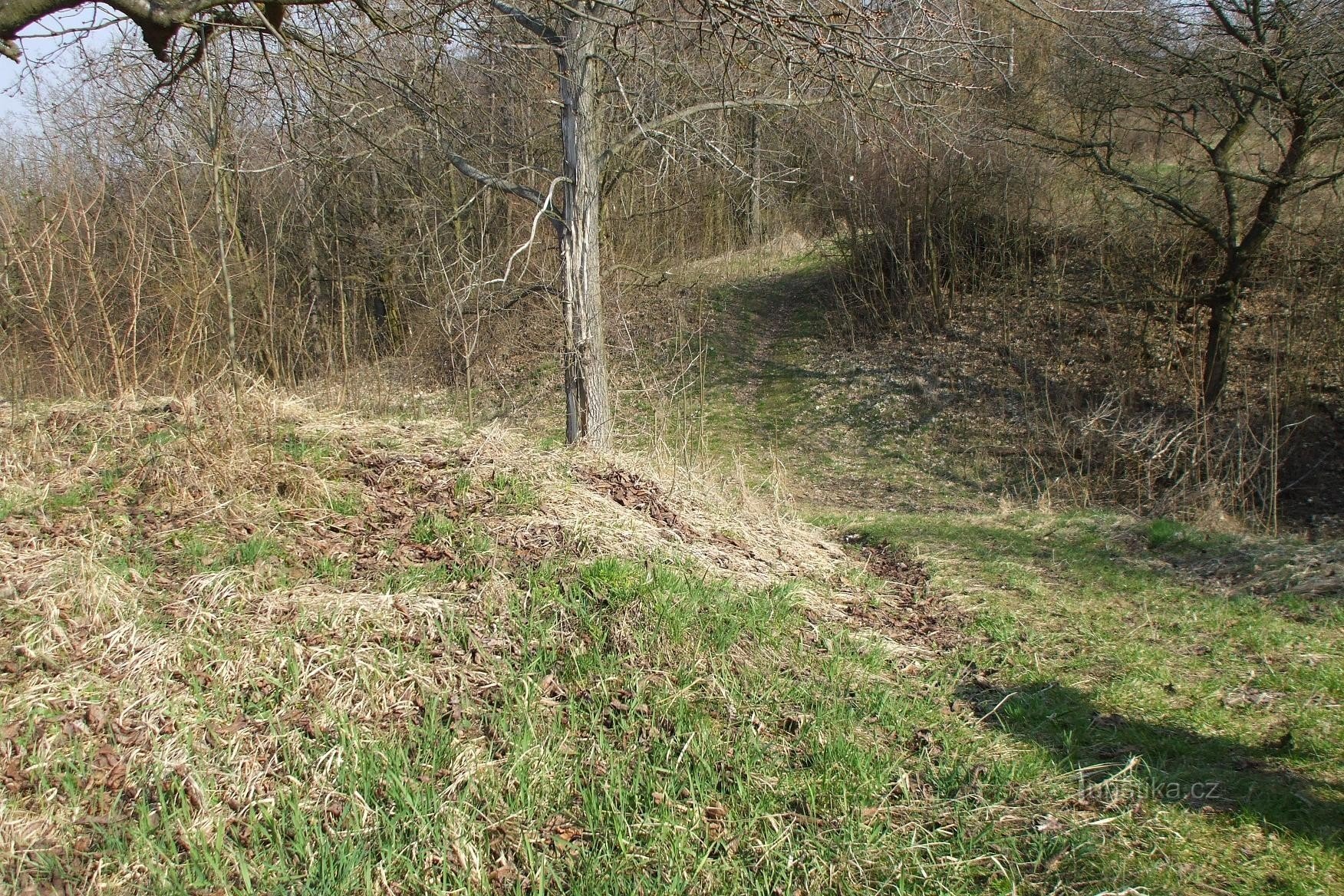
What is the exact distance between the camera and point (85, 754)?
125 inches

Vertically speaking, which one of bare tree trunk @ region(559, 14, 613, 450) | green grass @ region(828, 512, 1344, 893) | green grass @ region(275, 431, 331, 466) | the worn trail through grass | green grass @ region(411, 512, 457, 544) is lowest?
green grass @ region(828, 512, 1344, 893)

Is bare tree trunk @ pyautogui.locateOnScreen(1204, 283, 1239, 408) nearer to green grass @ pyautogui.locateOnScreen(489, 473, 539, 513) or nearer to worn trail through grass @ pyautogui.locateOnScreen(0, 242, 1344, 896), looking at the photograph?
worn trail through grass @ pyautogui.locateOnScreen(0, 242, 1344, 896)

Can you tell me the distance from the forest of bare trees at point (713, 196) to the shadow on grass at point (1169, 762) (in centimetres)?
311

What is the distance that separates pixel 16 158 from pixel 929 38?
434 inches

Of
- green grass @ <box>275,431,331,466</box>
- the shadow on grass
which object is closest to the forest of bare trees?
green grass @ <box>275,431,331,466</box>

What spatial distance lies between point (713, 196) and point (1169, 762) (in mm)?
19879

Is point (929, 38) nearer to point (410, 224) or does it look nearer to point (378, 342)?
point (410, 224)

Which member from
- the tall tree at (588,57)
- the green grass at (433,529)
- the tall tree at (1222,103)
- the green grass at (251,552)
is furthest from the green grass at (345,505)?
the tall tree at (1222,103)

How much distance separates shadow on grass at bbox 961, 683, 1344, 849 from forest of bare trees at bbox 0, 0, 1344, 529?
123 inches

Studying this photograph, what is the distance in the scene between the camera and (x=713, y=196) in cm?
2230

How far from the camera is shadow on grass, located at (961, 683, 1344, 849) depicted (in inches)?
137

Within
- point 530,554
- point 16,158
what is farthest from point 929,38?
point 16,158

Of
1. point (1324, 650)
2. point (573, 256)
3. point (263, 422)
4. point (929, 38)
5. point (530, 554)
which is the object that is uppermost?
point (929, 38)

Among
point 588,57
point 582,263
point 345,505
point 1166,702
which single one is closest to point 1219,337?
point 582,263
